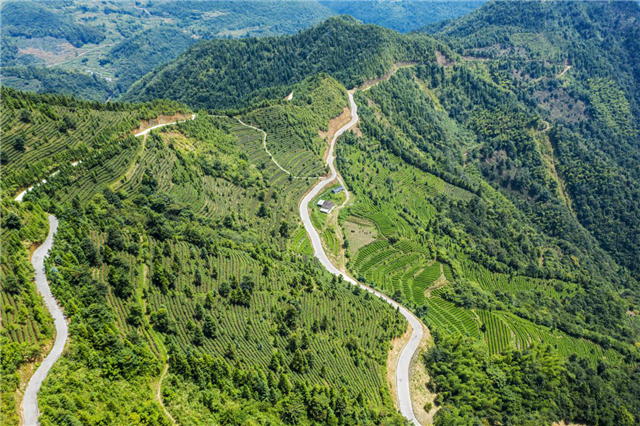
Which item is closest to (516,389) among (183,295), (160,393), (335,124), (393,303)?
(393,303)

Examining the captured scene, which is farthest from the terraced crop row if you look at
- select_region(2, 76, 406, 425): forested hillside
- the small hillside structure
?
the small hillside structure

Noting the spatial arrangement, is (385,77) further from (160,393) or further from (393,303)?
(160,393)

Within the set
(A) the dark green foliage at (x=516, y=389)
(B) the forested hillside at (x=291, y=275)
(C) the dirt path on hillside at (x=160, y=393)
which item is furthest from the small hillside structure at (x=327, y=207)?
(C) the dirt path on hillside at (x=160, y=393)

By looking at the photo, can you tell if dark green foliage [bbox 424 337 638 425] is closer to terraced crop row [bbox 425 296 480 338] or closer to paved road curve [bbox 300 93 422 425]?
paved road curve [bbox 300 93 422 425]

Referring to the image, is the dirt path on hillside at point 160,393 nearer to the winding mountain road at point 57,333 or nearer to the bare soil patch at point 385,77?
the winding mountain road at point 57,333

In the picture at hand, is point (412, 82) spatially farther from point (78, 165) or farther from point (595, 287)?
point (78, 165)

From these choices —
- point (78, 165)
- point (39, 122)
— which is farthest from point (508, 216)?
point (39, 122)
